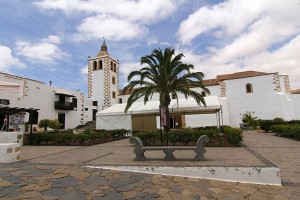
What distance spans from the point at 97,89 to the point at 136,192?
3139 cm

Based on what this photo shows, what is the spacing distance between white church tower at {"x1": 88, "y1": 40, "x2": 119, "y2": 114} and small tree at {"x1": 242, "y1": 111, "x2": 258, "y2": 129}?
66.7 ft

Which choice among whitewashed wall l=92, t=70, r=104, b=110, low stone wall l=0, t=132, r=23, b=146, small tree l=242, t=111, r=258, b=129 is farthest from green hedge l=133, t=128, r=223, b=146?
whitewashed wall l=92, t=70, r=104, b=110

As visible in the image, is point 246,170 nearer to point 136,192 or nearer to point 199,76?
point 136,192

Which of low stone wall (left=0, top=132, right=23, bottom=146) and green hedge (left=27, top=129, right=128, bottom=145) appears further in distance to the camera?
green hedge (left=27, top=129, right=128, bottom=145)

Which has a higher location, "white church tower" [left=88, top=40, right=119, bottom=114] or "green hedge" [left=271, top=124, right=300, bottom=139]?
"white church tower" [left=88, top=40, right=119, bottom=114]

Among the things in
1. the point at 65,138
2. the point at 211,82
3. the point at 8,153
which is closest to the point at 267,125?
the point at 211,82

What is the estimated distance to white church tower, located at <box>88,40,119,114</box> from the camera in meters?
33.5

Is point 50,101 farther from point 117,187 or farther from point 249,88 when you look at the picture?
point 249,88

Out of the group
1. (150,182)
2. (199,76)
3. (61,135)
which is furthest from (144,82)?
(150,182)

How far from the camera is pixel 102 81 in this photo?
111 ft

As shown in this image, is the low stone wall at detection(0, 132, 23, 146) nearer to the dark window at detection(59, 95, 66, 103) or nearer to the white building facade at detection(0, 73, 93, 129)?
the white building facade at detection(0, 73, 93, 129)

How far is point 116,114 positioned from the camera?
17.6 metres

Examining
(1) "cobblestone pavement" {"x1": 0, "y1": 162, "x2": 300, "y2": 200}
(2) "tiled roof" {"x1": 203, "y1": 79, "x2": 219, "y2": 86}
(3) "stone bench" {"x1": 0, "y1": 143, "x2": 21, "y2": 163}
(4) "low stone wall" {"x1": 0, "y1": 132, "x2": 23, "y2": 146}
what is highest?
(2) "tiled roof" {"x1": 203, "y1": 79, "x2": 219, "y2": 86}

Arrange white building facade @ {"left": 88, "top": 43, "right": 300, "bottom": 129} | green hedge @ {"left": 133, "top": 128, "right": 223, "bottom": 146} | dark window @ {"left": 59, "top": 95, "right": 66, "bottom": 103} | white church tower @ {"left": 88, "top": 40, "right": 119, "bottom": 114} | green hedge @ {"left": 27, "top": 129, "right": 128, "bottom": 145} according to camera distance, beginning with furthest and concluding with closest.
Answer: white church tower @ {"left": 88, "top": 40, "right": 119, "bottom": 114}, dark window @ {"left": 59, "top": 95, "right": 66, "bottom": 103}, white building facade @ {"left": 88, "top": 43, "right": 300, "bottom": 129}, green hedge @ {"left": 27, "top": 129, "right": 128, "bottom": 145}, green hedge @ {"left": 133, "top": 128, "right": 223, "bottom": 146}
